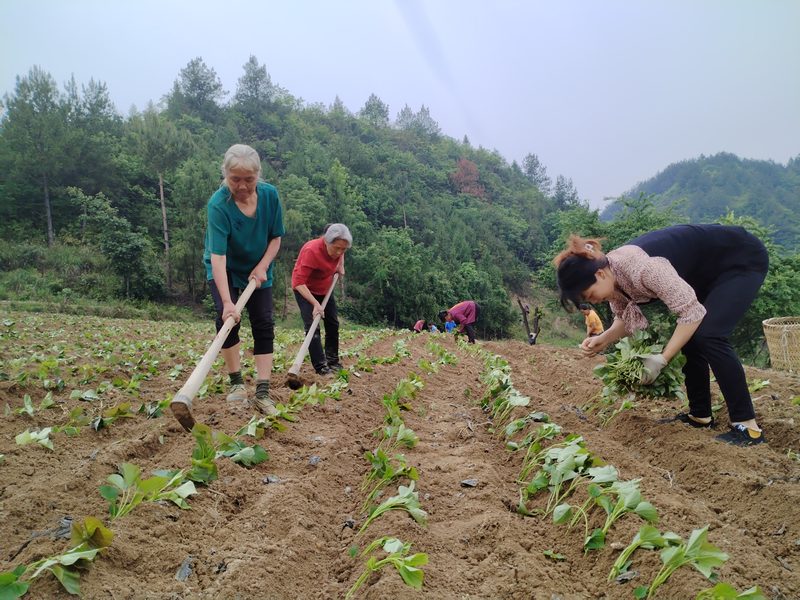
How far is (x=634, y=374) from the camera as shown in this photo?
141 inches

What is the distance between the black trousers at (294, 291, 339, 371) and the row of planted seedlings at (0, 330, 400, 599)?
1617mm

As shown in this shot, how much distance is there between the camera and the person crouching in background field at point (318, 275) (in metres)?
5.15

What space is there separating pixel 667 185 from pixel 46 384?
122641 mm

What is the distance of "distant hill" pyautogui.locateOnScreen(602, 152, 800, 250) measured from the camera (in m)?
61.8

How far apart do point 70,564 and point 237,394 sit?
2424mm

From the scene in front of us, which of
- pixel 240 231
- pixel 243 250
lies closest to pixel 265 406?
pixel 243 250

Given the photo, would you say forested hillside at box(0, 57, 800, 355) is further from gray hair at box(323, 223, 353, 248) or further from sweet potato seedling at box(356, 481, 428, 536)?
sweet potato seedling at box(356, 481, 428, 536)

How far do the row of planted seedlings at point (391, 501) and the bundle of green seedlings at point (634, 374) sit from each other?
1713 millimetres

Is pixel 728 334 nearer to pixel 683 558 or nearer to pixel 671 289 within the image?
pixel 671 289

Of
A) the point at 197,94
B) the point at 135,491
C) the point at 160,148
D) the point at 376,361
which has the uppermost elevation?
the point at 197,94

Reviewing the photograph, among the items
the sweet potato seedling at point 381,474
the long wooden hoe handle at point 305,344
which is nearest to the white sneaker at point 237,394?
the long wooden hoe handle at point 305,344

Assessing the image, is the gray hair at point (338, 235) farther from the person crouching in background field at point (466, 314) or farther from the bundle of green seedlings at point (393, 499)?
the person crouching in background field at point (466, 314)

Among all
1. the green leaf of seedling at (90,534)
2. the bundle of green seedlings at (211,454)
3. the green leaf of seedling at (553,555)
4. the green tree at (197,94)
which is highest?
the green tree at (197,94)

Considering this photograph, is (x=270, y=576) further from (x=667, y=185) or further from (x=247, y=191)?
(x=667, y=185)
